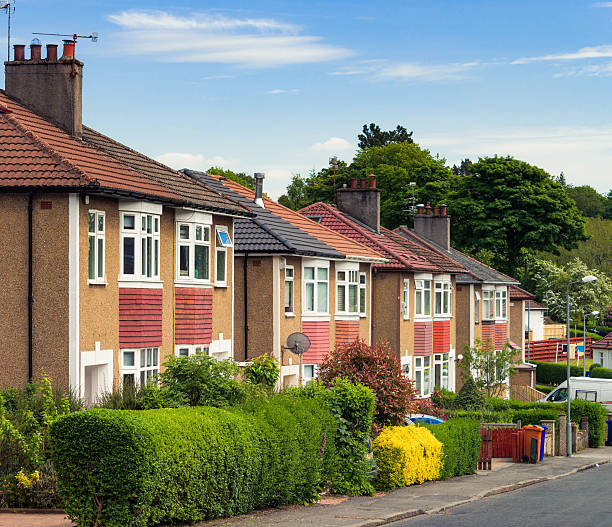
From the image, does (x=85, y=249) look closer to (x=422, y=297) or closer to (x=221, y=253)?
(x=221, y=253)

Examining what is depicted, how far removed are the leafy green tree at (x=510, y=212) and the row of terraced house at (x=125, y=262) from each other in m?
43.5

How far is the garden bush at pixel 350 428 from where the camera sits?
2322cm

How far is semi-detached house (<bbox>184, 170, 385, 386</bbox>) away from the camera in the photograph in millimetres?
34562

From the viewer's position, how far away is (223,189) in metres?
38.4

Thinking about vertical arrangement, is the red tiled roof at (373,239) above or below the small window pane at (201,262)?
above

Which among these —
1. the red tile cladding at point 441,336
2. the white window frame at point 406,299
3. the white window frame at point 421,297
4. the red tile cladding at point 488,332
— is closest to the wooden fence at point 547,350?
the red tile cladding at point 488,332

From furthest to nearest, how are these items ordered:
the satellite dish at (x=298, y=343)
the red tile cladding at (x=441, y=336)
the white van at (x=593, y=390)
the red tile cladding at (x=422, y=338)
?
the white van at (x=593, y=390), the red tile cladding at (x=441, y=336), the red tile cladding at (x=422, y=338), the satellite dish at (x=298, y=343)

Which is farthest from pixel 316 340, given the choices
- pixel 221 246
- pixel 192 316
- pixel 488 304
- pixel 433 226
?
pixel 488 304

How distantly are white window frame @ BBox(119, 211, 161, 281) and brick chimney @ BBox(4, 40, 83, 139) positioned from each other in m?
2.95

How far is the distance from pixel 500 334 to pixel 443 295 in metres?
13.1

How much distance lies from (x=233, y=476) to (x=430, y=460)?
11.1m

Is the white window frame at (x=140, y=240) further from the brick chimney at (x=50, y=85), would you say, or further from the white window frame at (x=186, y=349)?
the brick chimney at (x=50, y=85)

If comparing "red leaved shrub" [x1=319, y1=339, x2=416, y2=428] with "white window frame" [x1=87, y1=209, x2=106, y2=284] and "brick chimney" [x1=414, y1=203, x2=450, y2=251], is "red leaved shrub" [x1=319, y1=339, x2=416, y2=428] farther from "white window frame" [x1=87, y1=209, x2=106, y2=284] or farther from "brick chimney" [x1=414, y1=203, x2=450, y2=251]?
"brick chimney" [x1=414, y1=203, x2=450, y2=251]

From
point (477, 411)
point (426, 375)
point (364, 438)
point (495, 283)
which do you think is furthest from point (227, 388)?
point (495, 283)
